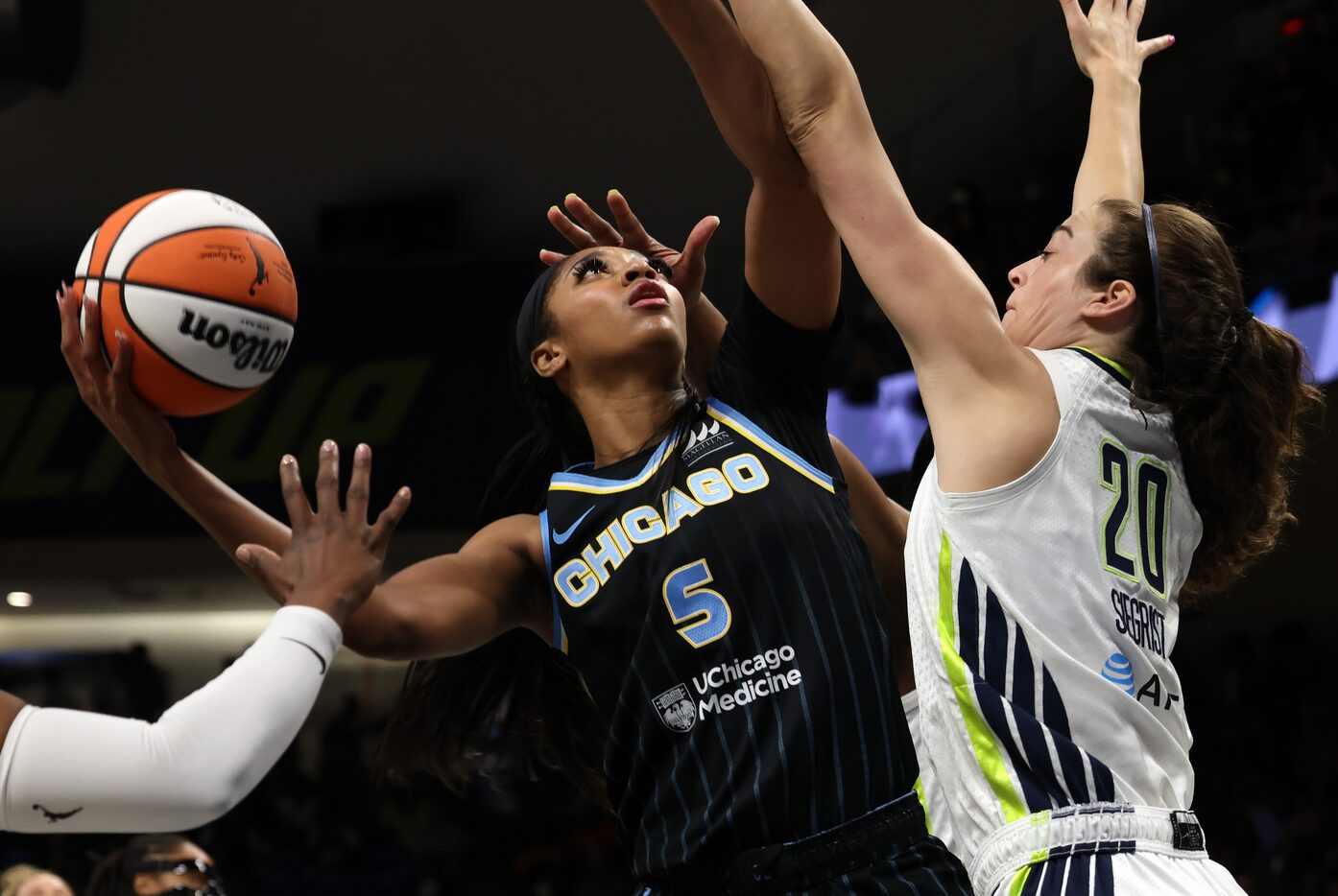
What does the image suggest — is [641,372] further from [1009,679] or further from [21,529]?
[21,529]

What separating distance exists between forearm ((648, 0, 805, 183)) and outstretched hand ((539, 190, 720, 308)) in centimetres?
27

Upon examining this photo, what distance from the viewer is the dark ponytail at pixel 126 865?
520 centimetres

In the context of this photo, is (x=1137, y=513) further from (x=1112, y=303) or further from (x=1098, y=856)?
(x=1098, y=856)

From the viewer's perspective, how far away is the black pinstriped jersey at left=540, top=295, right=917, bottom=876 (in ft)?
8.57

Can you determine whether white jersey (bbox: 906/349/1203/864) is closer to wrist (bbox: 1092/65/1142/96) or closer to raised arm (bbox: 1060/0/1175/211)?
raised arm (bbox: 1060/0/1175/211)

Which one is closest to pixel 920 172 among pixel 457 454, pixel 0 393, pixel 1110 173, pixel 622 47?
pixel 622 47

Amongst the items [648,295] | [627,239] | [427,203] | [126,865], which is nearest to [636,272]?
[648,295]

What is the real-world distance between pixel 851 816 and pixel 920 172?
12.3m

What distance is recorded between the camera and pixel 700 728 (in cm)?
266

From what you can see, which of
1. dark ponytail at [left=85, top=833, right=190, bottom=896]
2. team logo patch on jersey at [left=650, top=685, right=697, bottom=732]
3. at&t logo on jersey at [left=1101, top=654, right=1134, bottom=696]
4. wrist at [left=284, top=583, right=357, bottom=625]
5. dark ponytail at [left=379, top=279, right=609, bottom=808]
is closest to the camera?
wrist at [left=284, top=583, right=357, bottom=625]

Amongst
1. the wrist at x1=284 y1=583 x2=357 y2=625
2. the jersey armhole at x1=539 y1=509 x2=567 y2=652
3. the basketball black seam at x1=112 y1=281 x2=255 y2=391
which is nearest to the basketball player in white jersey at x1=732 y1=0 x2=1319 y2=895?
the jersey armhole at x1=539 y1=509 x2=567 y2=652

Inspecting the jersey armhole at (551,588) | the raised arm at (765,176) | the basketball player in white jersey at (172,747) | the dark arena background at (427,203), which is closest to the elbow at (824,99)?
the raised arm at (765,176)

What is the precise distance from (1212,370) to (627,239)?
1.28 meters

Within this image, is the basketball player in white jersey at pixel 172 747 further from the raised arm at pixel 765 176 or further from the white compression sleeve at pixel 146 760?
the raised arm at pixel 765 176
